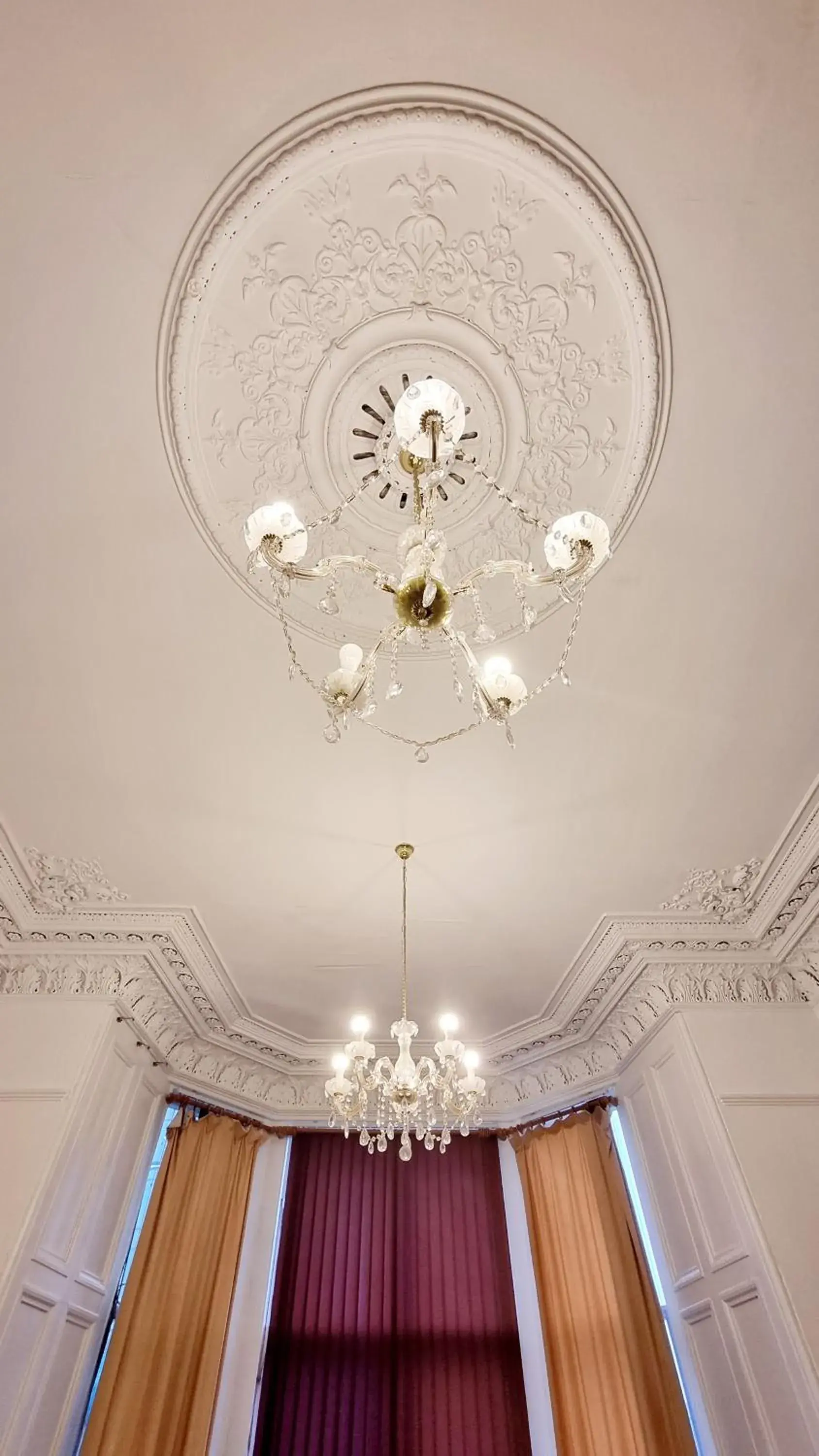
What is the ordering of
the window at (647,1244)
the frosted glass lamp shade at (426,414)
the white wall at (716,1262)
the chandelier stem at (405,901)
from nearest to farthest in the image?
the frosted glass lamp shade at (426,414), the white wall at (716,1262), the chandelier stem at (405,901), the window at (647,1244)

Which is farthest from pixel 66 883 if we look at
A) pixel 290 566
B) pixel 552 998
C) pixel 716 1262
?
pixel 716 1262

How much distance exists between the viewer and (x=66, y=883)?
4152 millimetres

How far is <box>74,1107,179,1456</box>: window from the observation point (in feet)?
13.5

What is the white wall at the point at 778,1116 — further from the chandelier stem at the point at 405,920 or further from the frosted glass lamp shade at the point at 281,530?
A: the frosted glass lamp shade at the point at 281,530

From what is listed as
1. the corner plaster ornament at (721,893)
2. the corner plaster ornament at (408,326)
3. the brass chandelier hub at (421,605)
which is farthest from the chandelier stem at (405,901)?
the brass chandelier hub at (421,605)

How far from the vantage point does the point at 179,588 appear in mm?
2824

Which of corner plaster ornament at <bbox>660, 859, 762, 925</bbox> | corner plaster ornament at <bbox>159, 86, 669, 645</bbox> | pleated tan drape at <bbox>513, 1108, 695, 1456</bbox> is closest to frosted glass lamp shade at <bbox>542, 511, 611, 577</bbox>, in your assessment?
corner plaster ornament at <bbox>159, 86, 669, 645</bbox>

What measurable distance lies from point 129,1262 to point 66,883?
261 centimetres

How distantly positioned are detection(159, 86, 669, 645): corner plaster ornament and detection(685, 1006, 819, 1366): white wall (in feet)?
11.5

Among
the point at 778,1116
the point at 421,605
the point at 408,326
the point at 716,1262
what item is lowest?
the point at 716,1262

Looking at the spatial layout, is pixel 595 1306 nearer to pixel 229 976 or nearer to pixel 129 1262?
pixel 129 1262

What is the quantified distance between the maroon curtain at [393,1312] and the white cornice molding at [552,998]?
107 centimetres

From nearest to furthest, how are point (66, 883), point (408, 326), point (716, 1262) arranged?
1. point (408, 326)
2. point (716, 1262)
3. point (66, 883)

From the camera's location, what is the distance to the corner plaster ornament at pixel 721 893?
4141 millimetres
